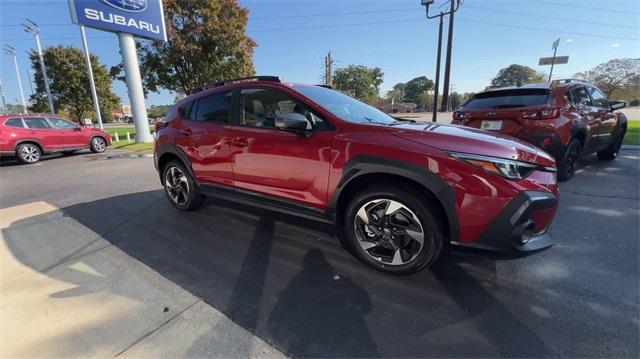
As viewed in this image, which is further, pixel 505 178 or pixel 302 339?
pixel 505 178

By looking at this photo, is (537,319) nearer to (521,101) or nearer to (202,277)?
(202,277)

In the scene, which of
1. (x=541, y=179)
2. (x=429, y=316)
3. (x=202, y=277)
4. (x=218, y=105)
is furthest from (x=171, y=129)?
(x=541, y=179)

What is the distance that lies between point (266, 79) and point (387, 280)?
2.39m

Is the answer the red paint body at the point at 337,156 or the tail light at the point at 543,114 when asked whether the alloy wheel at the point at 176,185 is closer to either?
the red paint body at the point at 337,156

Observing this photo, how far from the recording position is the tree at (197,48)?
17859 millimetres

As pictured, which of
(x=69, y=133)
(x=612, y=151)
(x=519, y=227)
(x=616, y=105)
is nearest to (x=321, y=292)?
(x=519, y=227)

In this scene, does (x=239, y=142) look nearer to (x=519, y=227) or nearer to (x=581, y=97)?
(x=519, y=227)

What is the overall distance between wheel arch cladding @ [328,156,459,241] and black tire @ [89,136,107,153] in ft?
41.8

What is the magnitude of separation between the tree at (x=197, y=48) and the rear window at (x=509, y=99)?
16.5 metres

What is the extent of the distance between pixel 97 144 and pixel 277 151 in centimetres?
1229

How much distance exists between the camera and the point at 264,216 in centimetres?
386

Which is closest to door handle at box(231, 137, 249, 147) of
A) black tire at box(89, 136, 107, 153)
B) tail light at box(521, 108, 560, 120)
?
tail light at box(521, 108, 560, 120)

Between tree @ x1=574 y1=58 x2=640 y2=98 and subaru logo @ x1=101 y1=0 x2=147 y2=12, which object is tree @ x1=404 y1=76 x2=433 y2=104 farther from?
subaru logo @ x1=101 y1=0 x2=147 y2=12

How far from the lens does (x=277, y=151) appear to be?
2.87 metres
